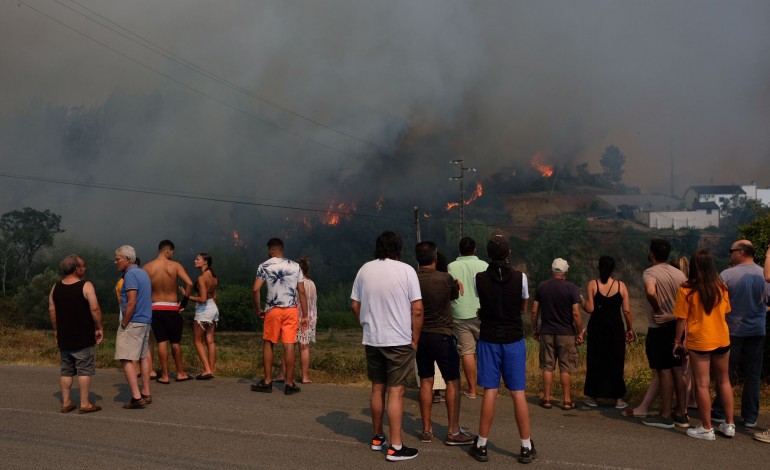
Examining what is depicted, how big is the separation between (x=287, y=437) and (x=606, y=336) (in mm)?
3791

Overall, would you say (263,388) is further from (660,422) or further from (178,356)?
(660,422)

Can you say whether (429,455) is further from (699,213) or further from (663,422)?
(699,213)

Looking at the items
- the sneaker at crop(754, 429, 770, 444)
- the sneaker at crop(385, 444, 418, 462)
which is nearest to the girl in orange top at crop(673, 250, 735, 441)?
the sneaker at crop(754, 429, 770, 444)

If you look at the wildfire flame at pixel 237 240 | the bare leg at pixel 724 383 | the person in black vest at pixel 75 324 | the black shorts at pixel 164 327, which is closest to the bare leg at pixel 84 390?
the person in black vest at pixel 75 324

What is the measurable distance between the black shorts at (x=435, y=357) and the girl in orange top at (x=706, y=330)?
86.3 inches

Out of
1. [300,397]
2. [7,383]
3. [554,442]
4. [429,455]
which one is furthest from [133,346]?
[554,442]

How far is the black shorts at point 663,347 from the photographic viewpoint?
725 centimetres

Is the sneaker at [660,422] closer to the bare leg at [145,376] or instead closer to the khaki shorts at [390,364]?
the khaki shorts at [390,364]

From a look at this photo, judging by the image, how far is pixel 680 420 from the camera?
7.10 metres

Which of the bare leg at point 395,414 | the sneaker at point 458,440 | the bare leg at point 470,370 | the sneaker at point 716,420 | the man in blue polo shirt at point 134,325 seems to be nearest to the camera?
the bare leg at point 395,414

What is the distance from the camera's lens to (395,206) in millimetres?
87875

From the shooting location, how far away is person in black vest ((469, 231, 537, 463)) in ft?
18.9

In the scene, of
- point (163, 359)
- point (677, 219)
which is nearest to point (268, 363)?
point (163, 359)

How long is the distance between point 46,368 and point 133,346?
3774 millimetres
